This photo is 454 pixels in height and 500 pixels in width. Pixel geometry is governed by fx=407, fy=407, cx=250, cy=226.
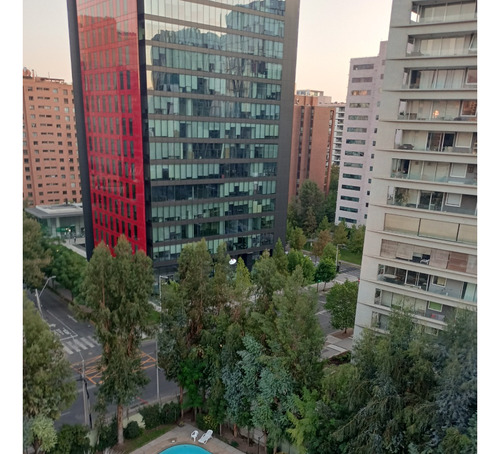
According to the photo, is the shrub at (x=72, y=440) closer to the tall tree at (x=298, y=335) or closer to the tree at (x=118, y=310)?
the tree at (x=118, y=310)

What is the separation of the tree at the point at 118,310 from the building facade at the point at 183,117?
7.10 m

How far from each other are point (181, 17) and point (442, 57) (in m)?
10.3

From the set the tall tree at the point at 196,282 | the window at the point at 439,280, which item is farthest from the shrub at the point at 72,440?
the window at the point at 439,280

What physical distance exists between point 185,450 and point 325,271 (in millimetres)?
9882

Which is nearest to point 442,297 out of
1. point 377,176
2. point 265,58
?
point 377,176

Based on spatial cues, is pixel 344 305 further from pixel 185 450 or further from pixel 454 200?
pixel 185 450

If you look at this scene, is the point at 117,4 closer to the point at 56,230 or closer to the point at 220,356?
the point at 56,230

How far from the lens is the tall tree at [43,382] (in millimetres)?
4812

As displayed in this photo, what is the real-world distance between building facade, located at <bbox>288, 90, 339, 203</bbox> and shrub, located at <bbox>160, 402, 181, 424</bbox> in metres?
21.7

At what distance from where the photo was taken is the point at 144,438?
26.0 feet

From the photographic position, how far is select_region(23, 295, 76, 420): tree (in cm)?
471

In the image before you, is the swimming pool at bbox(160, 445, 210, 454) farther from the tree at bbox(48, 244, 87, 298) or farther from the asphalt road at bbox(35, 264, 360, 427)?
the tree at bbox(48, 244, 87, 298)

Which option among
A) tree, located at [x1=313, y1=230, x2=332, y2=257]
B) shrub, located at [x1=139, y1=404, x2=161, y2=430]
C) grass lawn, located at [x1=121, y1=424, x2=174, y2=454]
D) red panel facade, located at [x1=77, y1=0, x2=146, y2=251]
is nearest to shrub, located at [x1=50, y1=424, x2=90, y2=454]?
grass lawn, located at [x1=121, y1=424, x2=174, y2=454]

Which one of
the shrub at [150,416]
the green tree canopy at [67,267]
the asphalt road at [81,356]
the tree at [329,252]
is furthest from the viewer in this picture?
the tree at [329,252]
